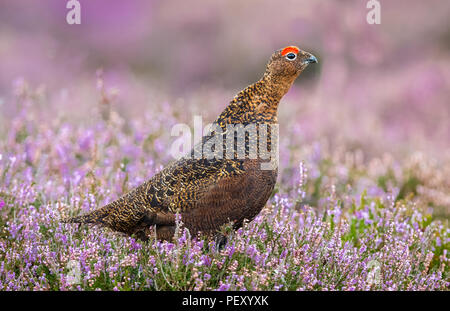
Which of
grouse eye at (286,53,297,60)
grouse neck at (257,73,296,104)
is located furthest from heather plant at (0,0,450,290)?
grouse eye at (286,53,297,60)

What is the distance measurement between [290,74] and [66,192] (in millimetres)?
1934

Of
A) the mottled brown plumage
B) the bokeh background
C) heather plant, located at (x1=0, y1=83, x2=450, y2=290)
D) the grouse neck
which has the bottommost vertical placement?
heather plant, located at (x1=0, y1=83, x2=450, y2=290)

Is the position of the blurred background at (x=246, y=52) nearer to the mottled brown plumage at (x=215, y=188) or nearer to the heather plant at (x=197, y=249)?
the heather plant at (x=197, y=249)

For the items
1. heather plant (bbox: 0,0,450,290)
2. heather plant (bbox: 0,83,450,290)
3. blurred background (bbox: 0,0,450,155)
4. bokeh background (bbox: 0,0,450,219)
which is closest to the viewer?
heather plant (bbox: 0,83,450,290)

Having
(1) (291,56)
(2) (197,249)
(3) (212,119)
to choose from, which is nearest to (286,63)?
(1) (291,56)

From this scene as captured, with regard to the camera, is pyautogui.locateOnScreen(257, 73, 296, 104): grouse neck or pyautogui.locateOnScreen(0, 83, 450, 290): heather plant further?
pyautogui.locateOnScreen(257, 73, 296, 104): grouse neck

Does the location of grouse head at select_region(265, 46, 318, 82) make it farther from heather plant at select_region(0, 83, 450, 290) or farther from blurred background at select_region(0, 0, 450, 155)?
blurred background at select_region(0, 0, 450, 155)

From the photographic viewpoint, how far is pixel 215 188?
2805 millimetres

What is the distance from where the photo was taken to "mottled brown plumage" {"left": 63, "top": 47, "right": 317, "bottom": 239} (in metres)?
2.80

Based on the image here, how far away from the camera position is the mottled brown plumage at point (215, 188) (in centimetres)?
280

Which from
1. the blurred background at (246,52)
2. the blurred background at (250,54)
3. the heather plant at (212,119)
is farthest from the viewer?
the blurred background at (246,52)

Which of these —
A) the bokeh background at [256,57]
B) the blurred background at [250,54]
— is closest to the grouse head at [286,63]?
the bokeh background at [256,57]

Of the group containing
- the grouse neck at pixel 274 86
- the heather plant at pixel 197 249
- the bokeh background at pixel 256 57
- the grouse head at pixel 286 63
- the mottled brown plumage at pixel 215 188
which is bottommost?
the heather plant at pixel 197 249

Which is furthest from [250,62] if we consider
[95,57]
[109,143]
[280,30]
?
[109,143]
